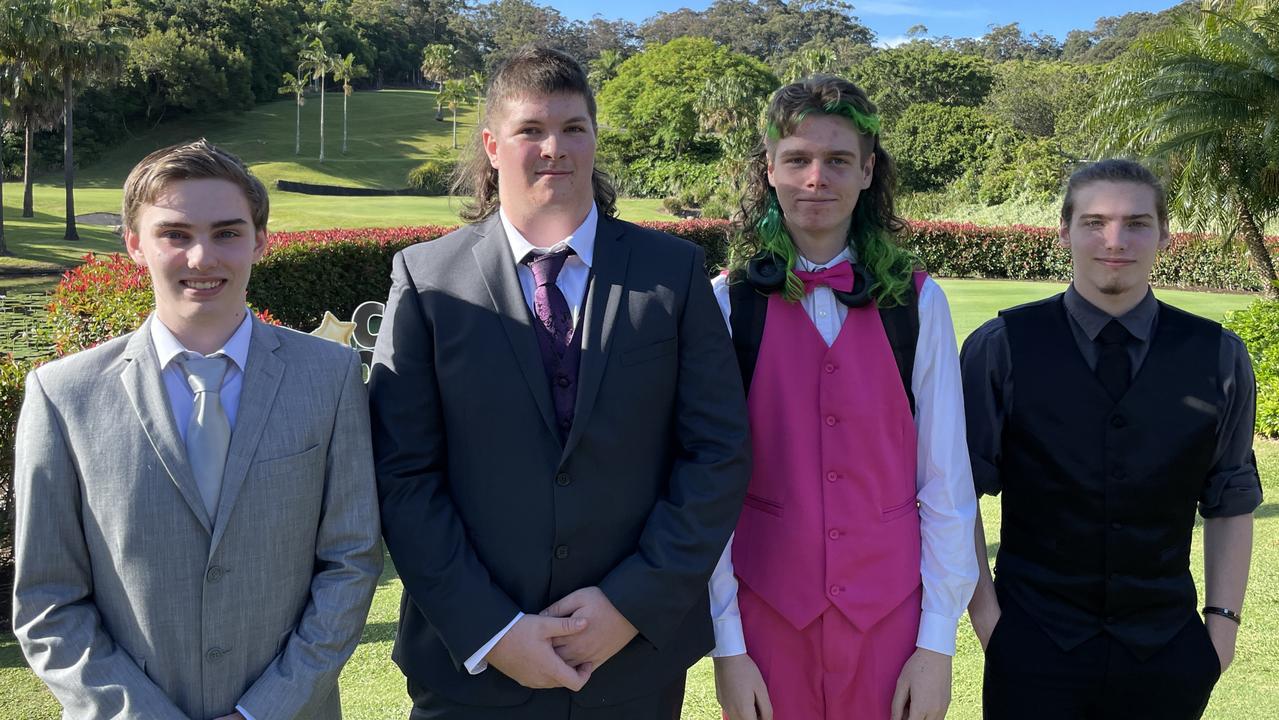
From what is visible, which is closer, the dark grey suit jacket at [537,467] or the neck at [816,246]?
the dark grey suit jacket at [537,467]

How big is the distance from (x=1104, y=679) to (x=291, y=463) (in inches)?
82.8

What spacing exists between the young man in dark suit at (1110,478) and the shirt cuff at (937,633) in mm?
236

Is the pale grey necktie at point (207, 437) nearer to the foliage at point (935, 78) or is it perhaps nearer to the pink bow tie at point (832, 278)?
the pink bow tie at point (832, 278)

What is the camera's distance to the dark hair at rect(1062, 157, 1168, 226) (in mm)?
2744

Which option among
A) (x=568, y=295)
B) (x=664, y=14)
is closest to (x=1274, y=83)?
(x=568, y=295)

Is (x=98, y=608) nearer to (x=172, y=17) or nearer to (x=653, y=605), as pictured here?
(x=653, y=605)

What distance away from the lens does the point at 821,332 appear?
2656 mm

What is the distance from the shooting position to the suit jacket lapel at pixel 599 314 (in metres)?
2.25

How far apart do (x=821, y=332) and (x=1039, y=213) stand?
3596 cm

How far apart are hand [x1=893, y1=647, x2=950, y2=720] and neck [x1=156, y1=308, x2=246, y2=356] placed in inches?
72.4

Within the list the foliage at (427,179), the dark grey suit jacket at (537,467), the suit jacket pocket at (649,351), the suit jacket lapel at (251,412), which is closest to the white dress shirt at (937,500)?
the dark grey suit jacket at (537,467)

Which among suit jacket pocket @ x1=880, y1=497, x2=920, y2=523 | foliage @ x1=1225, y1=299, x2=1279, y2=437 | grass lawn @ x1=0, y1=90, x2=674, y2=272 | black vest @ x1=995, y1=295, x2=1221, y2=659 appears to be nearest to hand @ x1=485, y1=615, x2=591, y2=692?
suit jacket pocket @ x1=880, y1=497, x2=920, y2=523

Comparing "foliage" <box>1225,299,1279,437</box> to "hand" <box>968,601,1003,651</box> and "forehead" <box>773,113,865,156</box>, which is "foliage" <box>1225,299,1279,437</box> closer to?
"hand" <box>968,601,1003,651</box>

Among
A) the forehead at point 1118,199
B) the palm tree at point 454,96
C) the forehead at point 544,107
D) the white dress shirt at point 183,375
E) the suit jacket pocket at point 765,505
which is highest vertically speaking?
the palm tree at point 454,96
